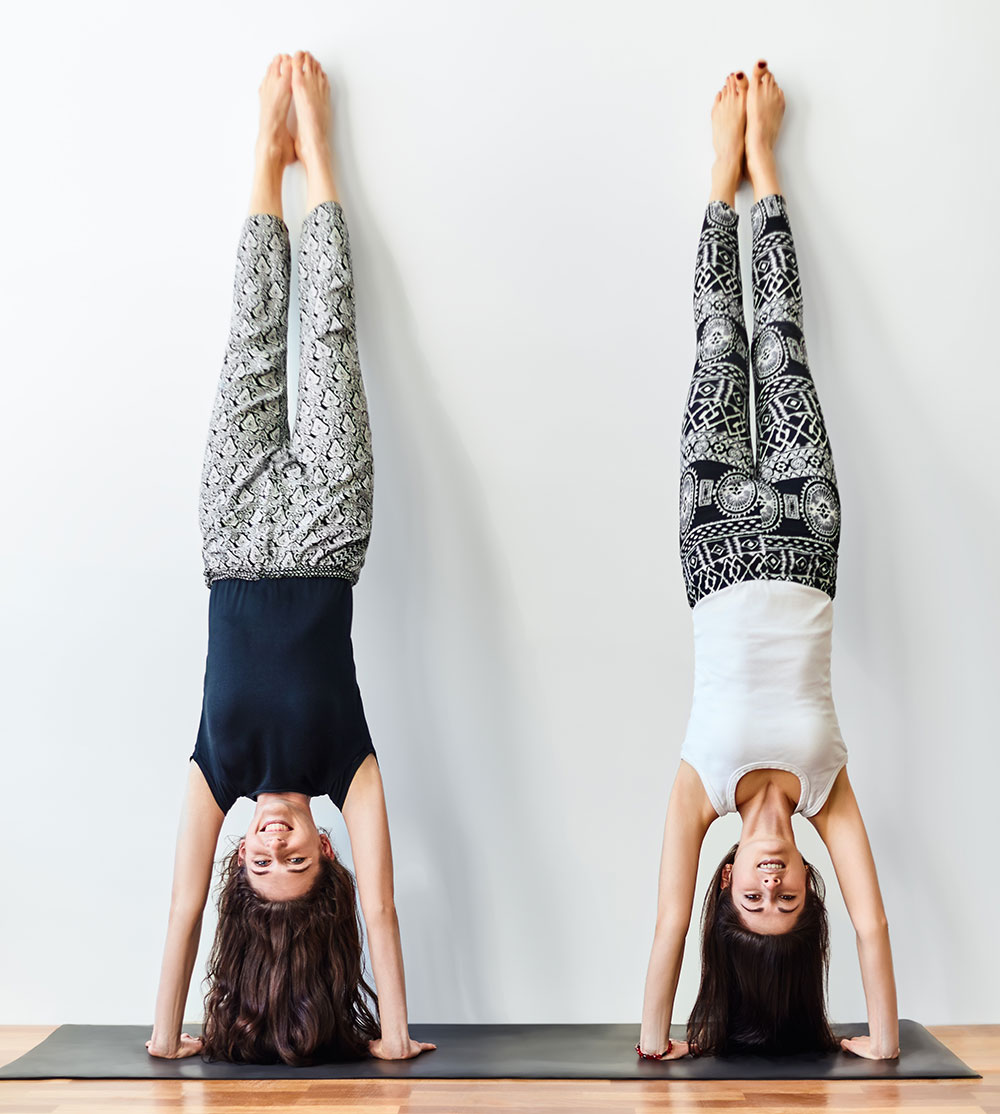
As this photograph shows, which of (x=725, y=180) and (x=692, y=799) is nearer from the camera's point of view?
(x=692, y=799)

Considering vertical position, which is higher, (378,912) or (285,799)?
(285,799)

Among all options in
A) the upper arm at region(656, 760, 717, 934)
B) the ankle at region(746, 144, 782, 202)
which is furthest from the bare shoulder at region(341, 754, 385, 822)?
the ankle at region(746, 144, 782, 202)

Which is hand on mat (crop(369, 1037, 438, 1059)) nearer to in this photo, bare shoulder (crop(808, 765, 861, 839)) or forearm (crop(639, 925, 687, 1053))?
forearm (crop(639, 925, 687, 1053))

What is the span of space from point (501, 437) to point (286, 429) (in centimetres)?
50

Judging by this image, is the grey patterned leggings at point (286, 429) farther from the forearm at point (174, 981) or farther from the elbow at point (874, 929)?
the elbow at point (874, 929)

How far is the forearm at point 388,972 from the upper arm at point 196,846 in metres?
0.36

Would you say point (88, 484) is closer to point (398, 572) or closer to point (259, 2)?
point (398, 572)

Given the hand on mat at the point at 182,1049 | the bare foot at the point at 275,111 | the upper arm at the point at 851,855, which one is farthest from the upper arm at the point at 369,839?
the bare foot at the point at 275,111

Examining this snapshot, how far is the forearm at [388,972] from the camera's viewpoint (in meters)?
2.11

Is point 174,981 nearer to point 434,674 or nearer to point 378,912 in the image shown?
point 378,912

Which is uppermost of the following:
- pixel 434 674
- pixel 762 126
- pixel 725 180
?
pixel 762 126

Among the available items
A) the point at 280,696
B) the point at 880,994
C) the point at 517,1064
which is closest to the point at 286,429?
the point at 280,696

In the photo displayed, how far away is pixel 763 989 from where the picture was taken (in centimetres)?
212

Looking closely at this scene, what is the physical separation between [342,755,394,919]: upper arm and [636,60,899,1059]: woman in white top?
565 millimetres
